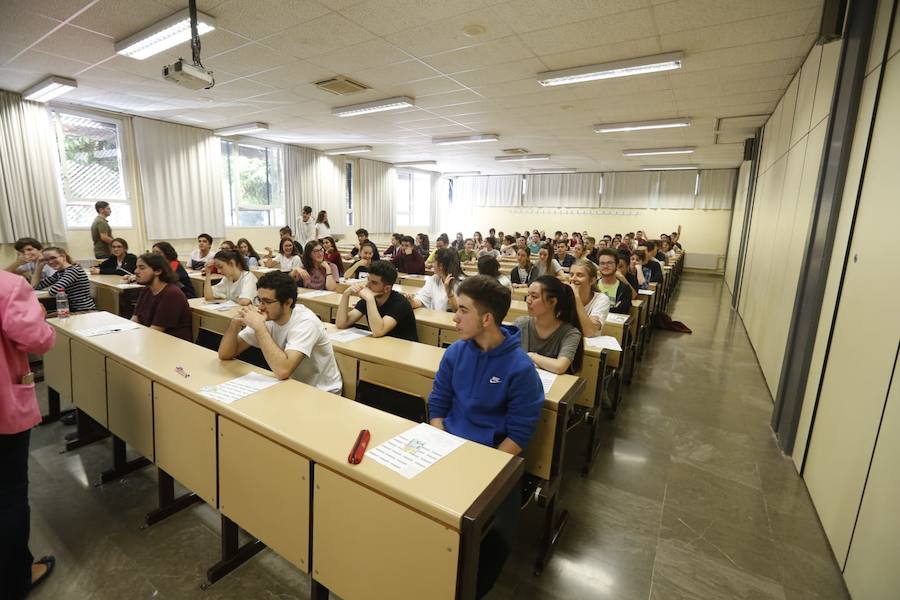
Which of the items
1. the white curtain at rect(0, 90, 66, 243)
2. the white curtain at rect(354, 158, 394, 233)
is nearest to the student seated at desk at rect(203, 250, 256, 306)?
the white curtain at rect(0, 90, 66, 243)

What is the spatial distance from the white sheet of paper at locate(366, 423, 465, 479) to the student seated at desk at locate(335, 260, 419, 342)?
4.44ft

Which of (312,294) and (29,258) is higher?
(29,258)

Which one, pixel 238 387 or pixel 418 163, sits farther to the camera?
pixel 418 163

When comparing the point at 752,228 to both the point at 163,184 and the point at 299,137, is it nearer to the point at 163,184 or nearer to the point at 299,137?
the point at 299,137

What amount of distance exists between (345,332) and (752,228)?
283 inches

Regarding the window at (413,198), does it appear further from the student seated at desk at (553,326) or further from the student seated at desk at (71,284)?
the student seated at desk at (553,326)

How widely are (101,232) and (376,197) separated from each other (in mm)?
7264

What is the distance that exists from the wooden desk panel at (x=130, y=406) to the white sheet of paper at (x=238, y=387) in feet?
1.57

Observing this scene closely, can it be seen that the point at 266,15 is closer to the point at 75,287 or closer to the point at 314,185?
the point at 75,287

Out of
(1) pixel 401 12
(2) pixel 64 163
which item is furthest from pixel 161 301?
(2) pixel 64 163

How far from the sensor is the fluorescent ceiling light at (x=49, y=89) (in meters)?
5.14

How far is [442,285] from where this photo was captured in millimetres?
3859

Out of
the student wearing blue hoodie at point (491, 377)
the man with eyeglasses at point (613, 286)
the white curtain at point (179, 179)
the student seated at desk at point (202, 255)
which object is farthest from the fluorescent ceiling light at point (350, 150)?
the student wearing blue hoodie at point (491, 377)

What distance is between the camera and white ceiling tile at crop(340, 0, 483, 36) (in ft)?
10.3
